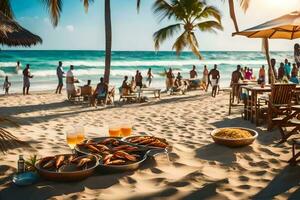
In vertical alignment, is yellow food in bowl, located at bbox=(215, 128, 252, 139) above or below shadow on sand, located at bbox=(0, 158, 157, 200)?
above

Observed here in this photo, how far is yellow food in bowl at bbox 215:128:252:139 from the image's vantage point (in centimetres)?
583

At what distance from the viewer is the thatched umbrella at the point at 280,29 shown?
6.27 m

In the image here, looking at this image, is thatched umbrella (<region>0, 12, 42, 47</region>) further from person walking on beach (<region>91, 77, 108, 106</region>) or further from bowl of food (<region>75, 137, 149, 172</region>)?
person walking on beach (<region>91, 77, 108, 106</region>)

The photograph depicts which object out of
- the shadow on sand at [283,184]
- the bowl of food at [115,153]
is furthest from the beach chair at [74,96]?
the shadow on sand at [283,184]

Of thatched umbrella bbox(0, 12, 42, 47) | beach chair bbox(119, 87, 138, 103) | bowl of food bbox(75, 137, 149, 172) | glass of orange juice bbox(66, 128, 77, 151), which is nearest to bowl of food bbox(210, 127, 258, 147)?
bowl of food bbox(75, 137, 149, 172)

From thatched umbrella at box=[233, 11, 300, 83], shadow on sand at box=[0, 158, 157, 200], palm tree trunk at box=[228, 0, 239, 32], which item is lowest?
shadow on sand at box=[0, 158, 157, 200]

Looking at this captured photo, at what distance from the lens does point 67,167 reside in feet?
14.2

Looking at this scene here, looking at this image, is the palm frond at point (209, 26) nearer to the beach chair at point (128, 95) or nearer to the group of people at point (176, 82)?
the group of people at point (176, 82)

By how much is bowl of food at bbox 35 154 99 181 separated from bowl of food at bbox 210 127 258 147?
231cm

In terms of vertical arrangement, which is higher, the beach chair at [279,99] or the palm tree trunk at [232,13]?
the palm tree trunk at [232,13]

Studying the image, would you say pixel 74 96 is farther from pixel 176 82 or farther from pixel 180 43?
pixel 180 43

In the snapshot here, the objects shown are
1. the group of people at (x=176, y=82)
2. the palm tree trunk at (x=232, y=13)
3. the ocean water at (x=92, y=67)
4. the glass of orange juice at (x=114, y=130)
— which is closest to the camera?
the glass of orange juice at (x=114, y=130)

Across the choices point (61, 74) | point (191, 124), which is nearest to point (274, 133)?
point (191, 124)

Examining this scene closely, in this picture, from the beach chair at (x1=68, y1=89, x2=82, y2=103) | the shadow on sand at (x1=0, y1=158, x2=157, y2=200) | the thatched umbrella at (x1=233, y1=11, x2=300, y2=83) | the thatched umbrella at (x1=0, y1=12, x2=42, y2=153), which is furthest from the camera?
the beach chair at (x1=68, y1=89, x2=82, y2=103)
